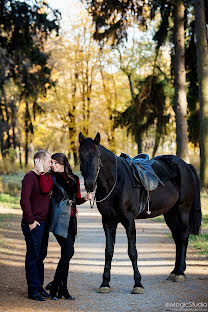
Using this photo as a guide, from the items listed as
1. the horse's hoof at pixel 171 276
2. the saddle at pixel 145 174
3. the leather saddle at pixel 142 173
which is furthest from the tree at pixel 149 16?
the horse's hoof at pixel 171 276

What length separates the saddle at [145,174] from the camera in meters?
6.26

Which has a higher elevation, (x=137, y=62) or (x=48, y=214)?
(x=137, y=62)

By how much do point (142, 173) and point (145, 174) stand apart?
0.31 feet

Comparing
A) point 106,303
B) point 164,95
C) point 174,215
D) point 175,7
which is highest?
point 175,7

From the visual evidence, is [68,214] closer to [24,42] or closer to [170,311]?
[170,311]

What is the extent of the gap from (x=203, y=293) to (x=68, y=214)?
1971mm

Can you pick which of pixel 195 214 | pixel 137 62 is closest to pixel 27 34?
pixel 195 214

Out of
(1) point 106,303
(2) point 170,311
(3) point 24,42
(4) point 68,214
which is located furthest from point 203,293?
(3) point 24,42

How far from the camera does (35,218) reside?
5.51 m

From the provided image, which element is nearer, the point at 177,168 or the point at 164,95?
the point at 177,168

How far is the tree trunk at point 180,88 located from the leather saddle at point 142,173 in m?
9.73

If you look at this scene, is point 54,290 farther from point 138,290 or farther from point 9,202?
point 9,202

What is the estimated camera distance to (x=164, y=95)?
19.8 metres

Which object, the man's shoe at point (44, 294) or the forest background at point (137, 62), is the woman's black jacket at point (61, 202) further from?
the forest background at point (137, 62)
